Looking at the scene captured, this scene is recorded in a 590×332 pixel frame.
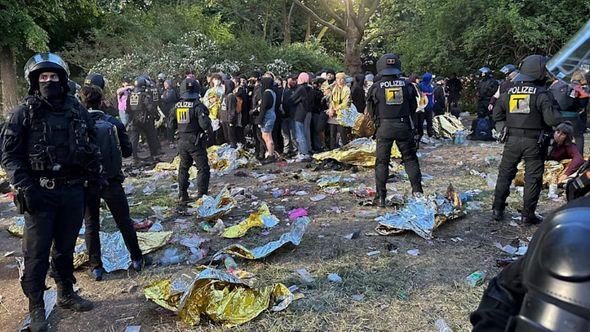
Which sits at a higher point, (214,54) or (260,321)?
(214,54)

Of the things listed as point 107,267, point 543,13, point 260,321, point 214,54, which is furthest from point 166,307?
point 543,13

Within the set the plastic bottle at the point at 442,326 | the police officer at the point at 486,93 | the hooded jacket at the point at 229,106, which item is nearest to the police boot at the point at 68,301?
the plastic bottle at the point at 442,326

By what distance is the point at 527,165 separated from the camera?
217 inches

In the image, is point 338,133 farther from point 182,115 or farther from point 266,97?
point 182,115

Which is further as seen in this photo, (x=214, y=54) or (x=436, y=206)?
(x=214, y=54)

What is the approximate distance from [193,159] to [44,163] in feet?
11.1

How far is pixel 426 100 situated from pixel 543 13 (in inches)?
315

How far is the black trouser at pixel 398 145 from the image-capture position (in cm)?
613

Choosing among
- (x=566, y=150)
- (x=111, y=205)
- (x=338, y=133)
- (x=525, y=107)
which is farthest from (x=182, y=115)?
(x=566, y=150)

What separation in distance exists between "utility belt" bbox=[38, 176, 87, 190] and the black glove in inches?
2.0

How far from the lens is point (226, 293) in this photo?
149 inches

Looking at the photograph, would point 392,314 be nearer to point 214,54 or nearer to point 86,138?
point 86,138

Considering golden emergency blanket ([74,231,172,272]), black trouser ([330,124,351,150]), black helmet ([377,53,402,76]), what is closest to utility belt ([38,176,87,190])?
golden emergency blanket ([74,231,172,272])

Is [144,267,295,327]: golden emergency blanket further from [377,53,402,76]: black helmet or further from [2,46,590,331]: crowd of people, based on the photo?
[377,53,402,76]: black helmet
